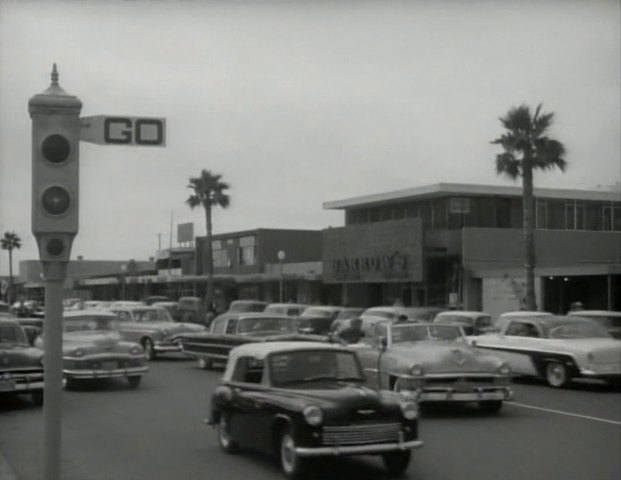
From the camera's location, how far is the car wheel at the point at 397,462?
10.2m

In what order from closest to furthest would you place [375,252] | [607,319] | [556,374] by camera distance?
[556,374]
[607,319]
[375,252]

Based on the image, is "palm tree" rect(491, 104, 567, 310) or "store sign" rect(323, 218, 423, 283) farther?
"store sign" rect(323, 218, 423, 283)

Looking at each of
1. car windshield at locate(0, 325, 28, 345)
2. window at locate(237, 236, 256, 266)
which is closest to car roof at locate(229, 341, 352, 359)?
car windshield at locate(0, 325, 28, 345)

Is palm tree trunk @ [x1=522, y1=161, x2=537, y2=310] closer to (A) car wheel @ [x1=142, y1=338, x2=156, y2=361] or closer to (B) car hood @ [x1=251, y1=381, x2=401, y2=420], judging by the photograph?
(A) car wheel @ [x1=142, y1=338, x2=156, y2=361]

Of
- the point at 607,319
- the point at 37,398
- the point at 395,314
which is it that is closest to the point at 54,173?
the point at 37,398

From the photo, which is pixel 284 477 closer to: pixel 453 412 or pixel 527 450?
pixel 527 450

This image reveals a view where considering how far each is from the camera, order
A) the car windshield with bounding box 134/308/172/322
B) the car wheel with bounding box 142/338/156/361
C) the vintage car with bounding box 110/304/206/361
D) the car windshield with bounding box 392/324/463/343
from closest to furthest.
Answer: the car windshield with bounding box 392/324/463/343
the vintage car with bounding box 110/304/206/361
the car wheel with bounding box 142/338/156/361
the car windshield with bounding box 134/308/172/322

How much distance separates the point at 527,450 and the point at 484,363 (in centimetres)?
354

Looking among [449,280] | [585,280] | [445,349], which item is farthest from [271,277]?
[445,349]

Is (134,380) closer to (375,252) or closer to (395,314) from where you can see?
(395,314)

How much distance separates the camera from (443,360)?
15414 mm

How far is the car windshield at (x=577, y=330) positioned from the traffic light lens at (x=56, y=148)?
15862 millimetres

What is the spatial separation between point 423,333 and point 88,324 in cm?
797

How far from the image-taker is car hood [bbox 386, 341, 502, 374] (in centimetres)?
1527
